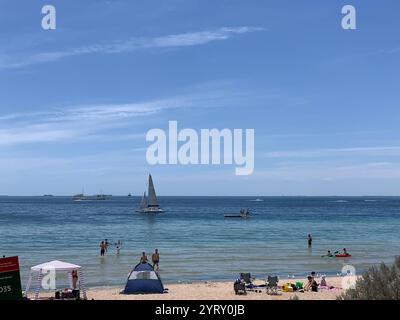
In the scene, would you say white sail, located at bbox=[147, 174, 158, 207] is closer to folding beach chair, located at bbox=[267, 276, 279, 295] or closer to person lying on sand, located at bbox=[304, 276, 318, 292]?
person lying on sand, located at bbox=[304, 276, 318, 292]

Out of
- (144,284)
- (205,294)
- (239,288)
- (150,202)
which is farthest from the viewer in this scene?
(150,202)

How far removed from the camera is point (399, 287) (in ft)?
19.2

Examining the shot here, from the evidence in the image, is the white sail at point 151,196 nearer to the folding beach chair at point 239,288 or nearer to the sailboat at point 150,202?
the sailboat at point 150,202

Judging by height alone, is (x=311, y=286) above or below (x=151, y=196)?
below

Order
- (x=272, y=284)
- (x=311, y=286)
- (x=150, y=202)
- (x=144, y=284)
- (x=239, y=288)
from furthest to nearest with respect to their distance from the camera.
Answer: (x=150, y=202), (x=311, y=286), (x=272, y=284), (x=144, y=284), (x=239, y=288)

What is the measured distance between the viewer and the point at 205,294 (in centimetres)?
2094

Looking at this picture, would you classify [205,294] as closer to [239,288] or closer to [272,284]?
[239,288]

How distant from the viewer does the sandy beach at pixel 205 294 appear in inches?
783

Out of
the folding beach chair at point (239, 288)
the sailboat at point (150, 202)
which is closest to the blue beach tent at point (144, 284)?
the folding beach chair at point (239, 288)

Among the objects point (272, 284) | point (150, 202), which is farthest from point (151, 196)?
point (272, 284)

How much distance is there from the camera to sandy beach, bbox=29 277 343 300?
783 inches

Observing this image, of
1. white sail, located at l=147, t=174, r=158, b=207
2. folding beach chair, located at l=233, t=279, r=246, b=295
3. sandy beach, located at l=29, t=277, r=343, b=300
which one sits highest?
white sail, located at l=147, t=174, r=158, b=207

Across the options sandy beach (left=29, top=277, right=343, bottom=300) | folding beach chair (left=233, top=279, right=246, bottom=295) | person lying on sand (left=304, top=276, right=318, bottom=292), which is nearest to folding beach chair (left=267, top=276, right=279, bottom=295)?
sandy beach (left=29, top=277, right=343, bottom=300)
